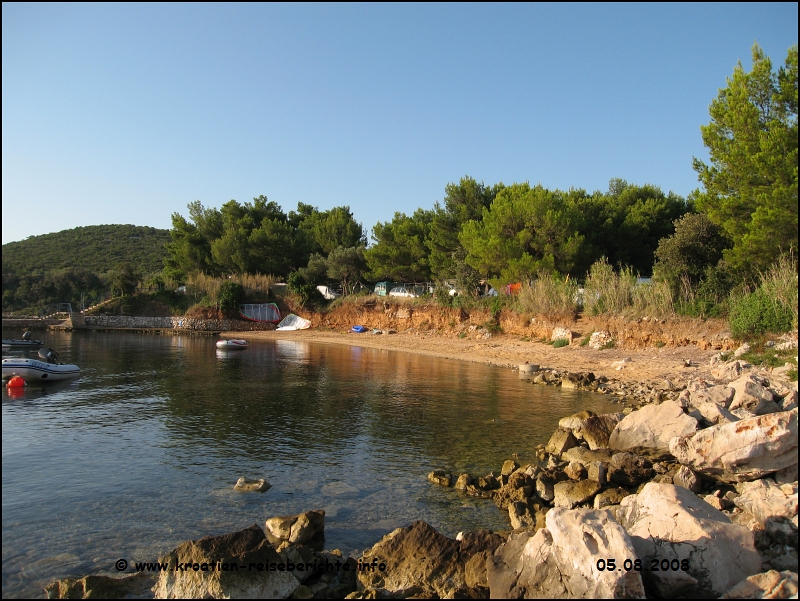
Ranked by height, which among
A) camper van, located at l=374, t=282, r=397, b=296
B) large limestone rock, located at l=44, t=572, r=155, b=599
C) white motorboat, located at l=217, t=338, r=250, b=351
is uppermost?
camper van, located at l=374, t=282, r=397, b=296

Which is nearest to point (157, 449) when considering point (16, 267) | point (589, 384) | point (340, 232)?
point (589, 384)

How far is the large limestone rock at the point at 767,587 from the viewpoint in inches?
171

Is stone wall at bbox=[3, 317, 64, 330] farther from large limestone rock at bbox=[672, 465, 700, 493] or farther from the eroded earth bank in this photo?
large limestone rock at bbox=[672, 465, 700, 493]

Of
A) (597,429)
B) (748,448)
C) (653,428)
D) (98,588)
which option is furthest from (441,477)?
(98,588)

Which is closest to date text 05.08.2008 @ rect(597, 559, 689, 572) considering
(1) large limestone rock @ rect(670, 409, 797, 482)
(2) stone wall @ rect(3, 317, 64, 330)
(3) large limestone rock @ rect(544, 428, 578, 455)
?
(1) large limestone rock @ rect(670, 409, 797, 482)

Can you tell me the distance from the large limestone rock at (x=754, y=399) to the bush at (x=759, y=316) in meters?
8.36

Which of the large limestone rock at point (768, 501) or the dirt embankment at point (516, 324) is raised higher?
the dirt embankment at point (516, 324)

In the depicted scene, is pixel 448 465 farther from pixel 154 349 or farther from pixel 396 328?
pixel 396 328

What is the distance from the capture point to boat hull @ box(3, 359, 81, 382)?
18766 mm

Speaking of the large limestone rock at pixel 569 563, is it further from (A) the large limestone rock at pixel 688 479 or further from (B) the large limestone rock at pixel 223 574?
(A) the large limestone rock at pixel 688 479

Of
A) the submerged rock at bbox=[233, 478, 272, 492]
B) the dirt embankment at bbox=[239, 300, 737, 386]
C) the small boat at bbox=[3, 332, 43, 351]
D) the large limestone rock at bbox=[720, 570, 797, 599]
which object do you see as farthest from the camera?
the small boat at bbox=[3, 332, 43, 351]

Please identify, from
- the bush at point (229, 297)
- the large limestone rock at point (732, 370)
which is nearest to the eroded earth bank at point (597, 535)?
the large limestone rock at point (732, 370)

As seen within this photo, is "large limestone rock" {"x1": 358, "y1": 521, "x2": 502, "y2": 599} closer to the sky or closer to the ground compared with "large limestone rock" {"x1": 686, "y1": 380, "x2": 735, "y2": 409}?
closer to the ground

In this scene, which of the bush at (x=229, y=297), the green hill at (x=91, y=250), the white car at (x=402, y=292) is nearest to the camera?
the white car at (x=402, y=292)
